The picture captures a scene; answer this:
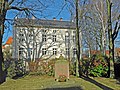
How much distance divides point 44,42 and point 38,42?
1347mm

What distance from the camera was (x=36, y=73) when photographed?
67.3ft

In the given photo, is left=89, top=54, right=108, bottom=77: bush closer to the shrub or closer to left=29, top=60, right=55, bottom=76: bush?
left=29, top=60, right=55, bottom=76: bush

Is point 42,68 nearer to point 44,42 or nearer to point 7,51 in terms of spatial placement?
point 7,51

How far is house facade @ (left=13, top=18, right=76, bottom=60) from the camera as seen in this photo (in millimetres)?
39250

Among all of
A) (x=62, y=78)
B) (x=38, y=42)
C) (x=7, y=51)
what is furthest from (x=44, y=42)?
(x=62, y=78)

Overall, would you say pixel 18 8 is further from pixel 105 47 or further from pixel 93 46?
pixel 93 46

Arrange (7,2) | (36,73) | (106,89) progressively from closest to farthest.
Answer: (106,89), (7,2), (36,73)

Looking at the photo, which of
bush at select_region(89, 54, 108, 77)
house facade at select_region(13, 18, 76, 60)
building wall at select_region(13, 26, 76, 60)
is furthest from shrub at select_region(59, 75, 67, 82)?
building wall at select_region(13, 26, 76, 60)

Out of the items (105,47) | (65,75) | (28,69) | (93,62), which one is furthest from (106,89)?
(105,47)

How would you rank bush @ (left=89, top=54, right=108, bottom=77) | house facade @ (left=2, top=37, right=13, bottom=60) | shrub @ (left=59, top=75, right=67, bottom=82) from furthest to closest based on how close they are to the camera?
house facade @ (left=2, top=37, right=13, bottom=60) < bush @ (left=89, top=54, right=108, bottom=77) < shrub @ (left=59, top=75, right=67, bottom=82)

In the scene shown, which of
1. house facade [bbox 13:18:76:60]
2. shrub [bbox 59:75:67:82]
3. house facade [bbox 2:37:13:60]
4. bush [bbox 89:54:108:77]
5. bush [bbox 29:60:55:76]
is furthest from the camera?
house facade [bbox 13:18:76:60]

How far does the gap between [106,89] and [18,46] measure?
30280 millimetres

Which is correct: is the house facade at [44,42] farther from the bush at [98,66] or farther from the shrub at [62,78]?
the shrub at [62,78]

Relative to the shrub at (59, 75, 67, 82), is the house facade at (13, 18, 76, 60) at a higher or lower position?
higher
